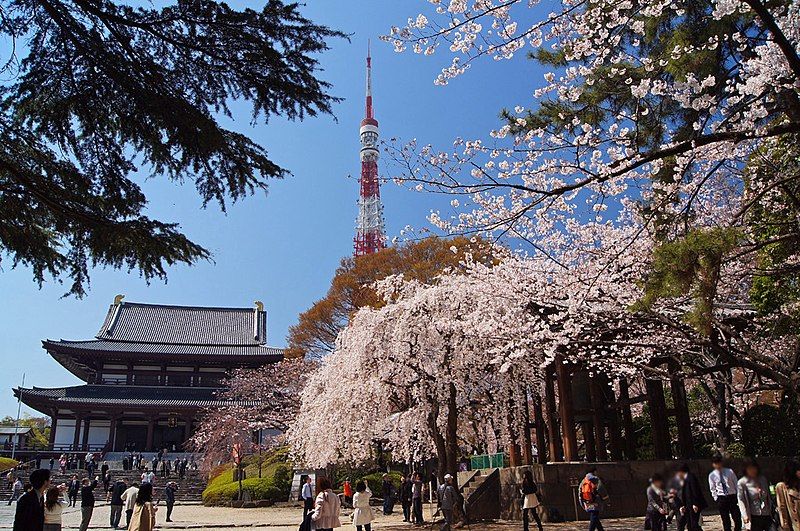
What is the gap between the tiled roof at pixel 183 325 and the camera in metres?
45.4

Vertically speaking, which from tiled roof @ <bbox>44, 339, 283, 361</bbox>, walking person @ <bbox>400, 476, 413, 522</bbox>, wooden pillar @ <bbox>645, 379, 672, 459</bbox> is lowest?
walking person @ <bbox>400, 476, 413, 522</bbox>

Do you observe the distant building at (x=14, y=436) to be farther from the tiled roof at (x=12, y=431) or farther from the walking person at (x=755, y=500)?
the walking person at (x=755, y=500)

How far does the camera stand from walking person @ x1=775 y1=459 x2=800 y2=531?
6445 millimetres

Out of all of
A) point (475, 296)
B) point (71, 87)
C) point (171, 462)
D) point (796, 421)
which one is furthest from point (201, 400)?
point (71, 87)

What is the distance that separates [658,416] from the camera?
14.2 metres

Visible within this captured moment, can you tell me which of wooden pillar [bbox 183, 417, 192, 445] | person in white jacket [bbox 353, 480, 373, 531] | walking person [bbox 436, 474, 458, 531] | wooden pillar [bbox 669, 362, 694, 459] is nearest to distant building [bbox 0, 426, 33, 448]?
wooden pillar [bbox 183, 417, 192, 445]

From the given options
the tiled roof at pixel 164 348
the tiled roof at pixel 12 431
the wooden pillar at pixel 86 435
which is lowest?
the wooden pillar at pixel 86 435

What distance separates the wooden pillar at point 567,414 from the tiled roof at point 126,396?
2843cm

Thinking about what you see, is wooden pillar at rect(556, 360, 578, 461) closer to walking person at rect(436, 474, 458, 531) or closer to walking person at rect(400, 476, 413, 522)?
walking person at rect(436, 474, 458, 531)

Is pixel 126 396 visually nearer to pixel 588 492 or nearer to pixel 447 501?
pixel 447 501

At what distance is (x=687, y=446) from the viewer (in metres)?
14.1

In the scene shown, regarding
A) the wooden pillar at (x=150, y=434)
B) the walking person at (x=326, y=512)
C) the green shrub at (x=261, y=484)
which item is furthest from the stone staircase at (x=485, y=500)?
the wooden pillar at (x=150, y=434)

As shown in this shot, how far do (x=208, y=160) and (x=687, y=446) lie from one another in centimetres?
1230

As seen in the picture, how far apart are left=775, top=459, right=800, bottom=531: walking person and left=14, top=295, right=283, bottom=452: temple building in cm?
3631
